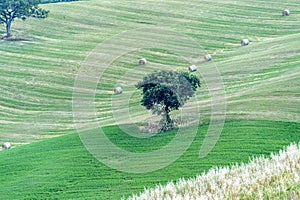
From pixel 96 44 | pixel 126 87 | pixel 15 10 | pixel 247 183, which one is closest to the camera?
pixel 247 183

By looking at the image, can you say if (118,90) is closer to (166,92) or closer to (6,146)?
(6,146)

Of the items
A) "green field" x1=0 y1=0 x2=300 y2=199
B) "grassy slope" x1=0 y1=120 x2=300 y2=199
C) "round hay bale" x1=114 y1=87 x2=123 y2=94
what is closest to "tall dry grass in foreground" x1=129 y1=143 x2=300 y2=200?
"grassy slope" x1=0 y1=120 x2=300 y2=199

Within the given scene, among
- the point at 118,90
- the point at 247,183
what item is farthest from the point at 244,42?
the point at 247,183

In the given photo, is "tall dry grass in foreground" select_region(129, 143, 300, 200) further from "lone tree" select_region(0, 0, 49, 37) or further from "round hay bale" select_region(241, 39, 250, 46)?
"lone tree" select_region(0, 0, 49, 37)

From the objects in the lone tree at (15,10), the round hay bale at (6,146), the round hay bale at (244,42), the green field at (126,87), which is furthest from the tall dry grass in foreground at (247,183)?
the lone tree at (15,10)

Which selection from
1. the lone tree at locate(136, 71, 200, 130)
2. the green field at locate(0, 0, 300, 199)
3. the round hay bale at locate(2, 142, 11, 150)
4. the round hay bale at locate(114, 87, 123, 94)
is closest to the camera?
the green field at locate(0, 0, 300, 199)

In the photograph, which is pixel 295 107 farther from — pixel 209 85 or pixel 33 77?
pixel 33 77
